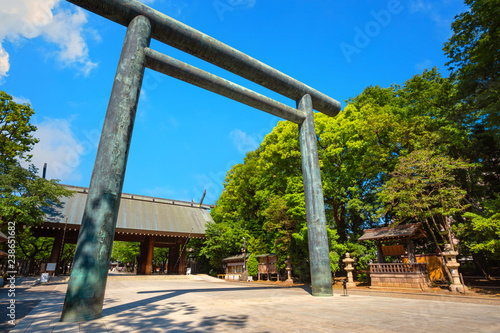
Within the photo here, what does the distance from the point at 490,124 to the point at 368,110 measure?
735 cm

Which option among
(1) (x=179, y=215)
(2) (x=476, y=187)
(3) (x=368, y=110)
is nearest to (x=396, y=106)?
(3) (x=368, y=110)

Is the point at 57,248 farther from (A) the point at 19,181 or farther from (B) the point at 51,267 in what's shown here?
(A) the point at 19,181

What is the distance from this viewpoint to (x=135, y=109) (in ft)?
18.7

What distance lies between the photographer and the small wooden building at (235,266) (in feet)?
76.4

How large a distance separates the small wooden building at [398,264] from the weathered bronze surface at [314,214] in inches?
315

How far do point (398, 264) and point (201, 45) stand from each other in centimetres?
1477

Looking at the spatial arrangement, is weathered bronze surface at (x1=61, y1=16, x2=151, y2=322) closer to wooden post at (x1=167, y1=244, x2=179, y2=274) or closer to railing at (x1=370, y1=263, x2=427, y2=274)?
railing at (x1=370, y1=263, x2=427, y2=274)

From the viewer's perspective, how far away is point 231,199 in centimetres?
2558

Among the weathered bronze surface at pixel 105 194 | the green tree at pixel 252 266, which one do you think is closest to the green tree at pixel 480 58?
the weathered bronze surface at pixel 105 194

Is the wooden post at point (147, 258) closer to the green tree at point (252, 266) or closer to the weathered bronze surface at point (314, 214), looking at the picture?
the green tree at point (252, 266)

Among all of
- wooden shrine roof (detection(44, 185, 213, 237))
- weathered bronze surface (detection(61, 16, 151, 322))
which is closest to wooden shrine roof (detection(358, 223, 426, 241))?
weathered bronze surface (detection(61, 16, 151, 322))

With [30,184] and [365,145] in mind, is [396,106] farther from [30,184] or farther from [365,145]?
[30,184]

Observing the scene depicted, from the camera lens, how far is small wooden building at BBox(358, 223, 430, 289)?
1303 cm

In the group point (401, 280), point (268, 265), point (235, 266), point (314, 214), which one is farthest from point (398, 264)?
point (235, 266)
